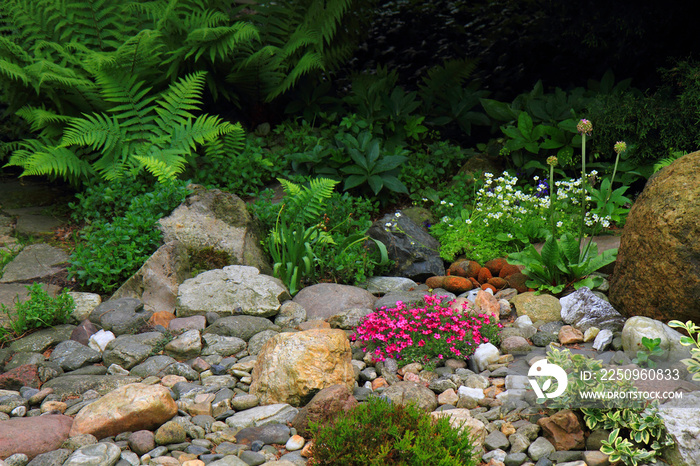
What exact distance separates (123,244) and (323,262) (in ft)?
5.07

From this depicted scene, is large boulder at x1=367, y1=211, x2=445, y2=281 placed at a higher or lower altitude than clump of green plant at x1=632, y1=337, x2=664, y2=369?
lower

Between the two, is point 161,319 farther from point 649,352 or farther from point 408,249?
point 649,352

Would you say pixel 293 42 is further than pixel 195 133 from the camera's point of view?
Yes

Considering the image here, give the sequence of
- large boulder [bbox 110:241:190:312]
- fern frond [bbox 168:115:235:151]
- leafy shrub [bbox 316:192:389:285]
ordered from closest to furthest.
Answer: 1. large boulder [bbox 110:241:190:312]
2. leafy shrub [bbox 316:192:389:285]
3. fern frond [bbox 168:115:235:151]

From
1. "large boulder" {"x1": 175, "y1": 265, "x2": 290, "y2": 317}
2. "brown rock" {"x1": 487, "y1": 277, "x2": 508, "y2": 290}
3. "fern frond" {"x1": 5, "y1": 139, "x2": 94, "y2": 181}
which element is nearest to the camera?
"large boulder" {"x1": 175, "y1": 265, "x2": 290, "y2": 317}

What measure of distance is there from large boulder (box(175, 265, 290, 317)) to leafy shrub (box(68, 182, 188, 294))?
1.72 feet

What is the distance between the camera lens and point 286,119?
22.2 feet

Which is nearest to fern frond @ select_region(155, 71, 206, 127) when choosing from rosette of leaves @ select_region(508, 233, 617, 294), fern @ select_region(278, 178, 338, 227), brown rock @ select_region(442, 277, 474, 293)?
fern @ select_region(278, 178, 338, 227)

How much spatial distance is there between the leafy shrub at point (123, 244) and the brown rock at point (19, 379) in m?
0.98

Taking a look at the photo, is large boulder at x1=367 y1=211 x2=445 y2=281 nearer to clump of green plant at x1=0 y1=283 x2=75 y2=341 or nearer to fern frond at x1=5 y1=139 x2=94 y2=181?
clump of green plant at x1=0 y1=283 x2=75 y2=341

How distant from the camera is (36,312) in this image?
3.85 meters

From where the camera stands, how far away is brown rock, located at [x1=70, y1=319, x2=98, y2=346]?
383 cm

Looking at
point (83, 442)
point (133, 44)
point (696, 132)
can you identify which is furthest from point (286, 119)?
point (83, 442)

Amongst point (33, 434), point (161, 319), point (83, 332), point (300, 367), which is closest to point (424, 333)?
point (300, 367)
